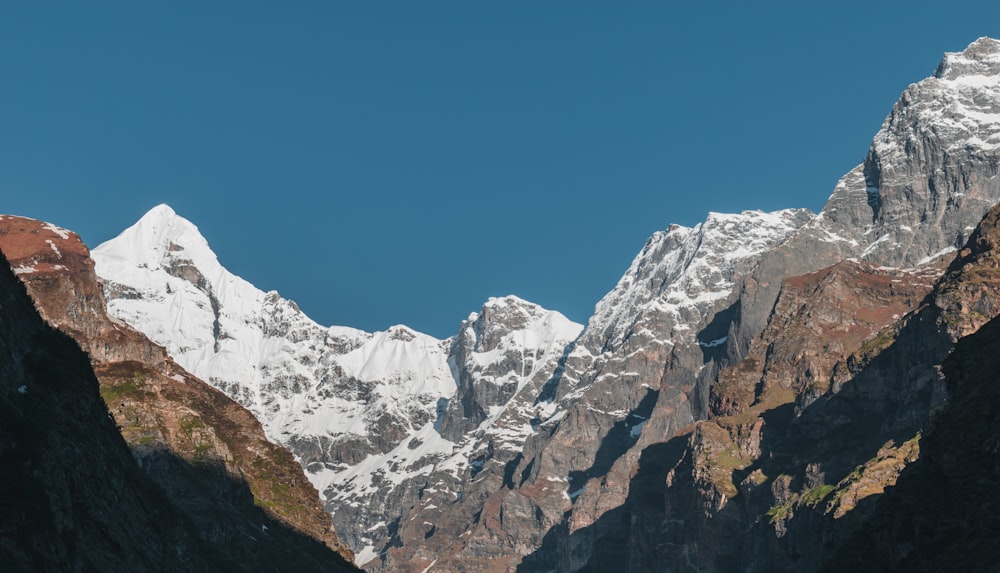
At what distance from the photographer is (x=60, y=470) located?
81.4 m

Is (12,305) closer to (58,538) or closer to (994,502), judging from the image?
(58,538)

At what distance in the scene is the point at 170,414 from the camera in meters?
169

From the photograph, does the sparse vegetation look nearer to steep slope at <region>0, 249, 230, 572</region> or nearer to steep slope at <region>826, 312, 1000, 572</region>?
steep slope at <region>0, 249, 230, 572</region>

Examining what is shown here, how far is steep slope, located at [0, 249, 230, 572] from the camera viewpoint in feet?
231

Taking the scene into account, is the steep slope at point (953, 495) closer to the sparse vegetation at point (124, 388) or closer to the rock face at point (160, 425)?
the rock face at point (160, 425)

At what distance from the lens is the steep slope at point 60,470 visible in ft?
231

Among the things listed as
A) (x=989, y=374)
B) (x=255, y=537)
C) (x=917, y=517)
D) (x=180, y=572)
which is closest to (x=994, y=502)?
(x=917, y=517)

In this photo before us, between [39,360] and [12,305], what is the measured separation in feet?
13.0

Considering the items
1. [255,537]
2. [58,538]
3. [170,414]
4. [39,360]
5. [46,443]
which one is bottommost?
[58,538]

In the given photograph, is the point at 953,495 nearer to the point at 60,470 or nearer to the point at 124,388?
the point at 60,470

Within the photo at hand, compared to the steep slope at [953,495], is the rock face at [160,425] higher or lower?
A: higher

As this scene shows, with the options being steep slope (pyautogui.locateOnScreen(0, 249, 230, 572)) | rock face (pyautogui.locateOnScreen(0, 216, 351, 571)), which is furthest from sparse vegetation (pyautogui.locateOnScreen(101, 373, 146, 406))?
steep slope (pyautogui.locateOnScreen(0, 249, 230, 572))

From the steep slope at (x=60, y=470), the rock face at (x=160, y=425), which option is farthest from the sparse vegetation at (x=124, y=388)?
the steep slope at (x=60, y=470)

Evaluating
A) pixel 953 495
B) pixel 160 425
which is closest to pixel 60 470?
pixel 953 495
